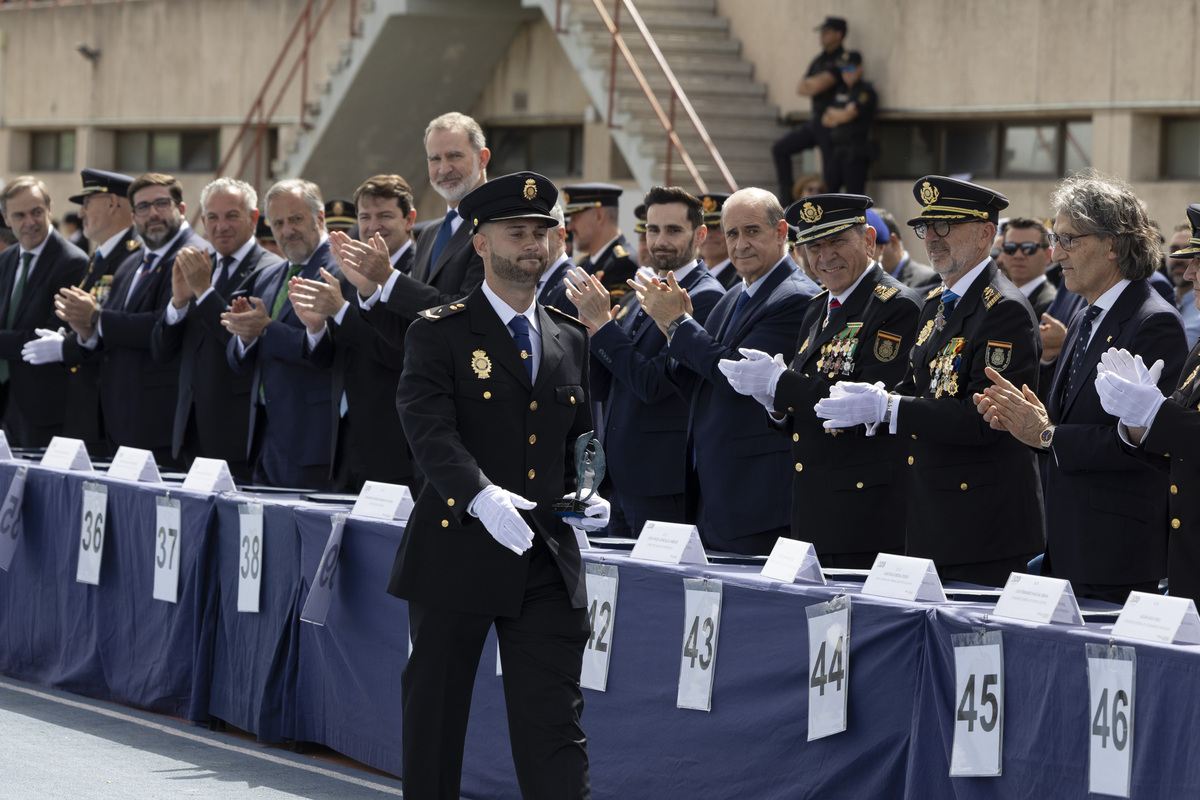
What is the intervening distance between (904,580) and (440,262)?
258 centimetres

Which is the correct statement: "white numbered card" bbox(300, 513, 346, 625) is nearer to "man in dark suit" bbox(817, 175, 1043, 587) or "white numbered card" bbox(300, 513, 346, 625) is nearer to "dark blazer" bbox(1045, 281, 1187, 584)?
"man in dark suit" bbox(817, 175, 1043, 587)

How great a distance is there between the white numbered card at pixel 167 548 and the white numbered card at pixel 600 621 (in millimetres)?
1913

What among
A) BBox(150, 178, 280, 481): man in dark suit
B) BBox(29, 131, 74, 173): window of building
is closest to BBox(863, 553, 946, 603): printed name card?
BBox(150, 178, 280, 481): man in dark suit

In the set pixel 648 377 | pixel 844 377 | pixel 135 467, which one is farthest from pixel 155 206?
pixel 844 377

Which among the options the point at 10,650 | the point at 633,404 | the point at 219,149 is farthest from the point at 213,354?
the point at 219,149

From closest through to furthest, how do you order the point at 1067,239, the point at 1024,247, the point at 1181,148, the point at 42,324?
1. the point at 1067,239
2. the point at 1024,247
3. the point at 42,324
4. the point at 1181,148

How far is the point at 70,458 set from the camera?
6.73 m

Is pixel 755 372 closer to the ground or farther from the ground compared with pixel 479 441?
farther from the ground

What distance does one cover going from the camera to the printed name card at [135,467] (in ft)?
21.0

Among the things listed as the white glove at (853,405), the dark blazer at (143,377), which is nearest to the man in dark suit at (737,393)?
the white glove at (853,405)

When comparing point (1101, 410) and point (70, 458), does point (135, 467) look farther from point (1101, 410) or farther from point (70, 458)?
point (1101, 410)

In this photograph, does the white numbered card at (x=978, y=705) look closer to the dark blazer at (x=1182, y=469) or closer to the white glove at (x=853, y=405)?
the dark blazer at (x=1182, y=469)

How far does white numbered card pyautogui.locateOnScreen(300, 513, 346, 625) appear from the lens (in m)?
5.47

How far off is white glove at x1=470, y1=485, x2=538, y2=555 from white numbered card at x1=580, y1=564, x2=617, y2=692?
3.01ft
